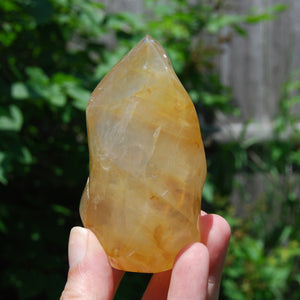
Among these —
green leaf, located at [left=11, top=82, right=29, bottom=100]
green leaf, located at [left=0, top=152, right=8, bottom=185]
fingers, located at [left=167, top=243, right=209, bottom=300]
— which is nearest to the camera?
fingers, located at [left=167, top=243, right=209, bottom=300]

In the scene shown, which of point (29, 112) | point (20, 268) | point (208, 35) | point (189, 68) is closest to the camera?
point (20, 268)

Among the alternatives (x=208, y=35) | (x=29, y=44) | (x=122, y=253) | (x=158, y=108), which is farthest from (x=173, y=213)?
(x=208, y=35)

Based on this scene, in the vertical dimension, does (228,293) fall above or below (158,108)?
below

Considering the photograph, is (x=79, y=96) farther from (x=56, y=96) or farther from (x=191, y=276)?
(x=191, y=276)

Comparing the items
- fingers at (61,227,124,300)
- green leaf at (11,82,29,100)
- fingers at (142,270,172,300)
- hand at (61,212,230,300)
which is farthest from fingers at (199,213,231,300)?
green leaf at (11,82,29,100)

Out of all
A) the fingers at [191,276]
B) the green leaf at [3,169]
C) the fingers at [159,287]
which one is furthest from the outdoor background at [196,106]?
the fingers at [191,276]

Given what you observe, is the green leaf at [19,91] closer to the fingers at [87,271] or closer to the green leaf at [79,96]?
the green leaf at [79,96]

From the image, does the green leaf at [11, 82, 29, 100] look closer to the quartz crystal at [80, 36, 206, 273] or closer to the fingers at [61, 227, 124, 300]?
the quartz crystal at [80, 36, 206, 273]

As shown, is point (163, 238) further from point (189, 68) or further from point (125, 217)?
point (189, 68)
